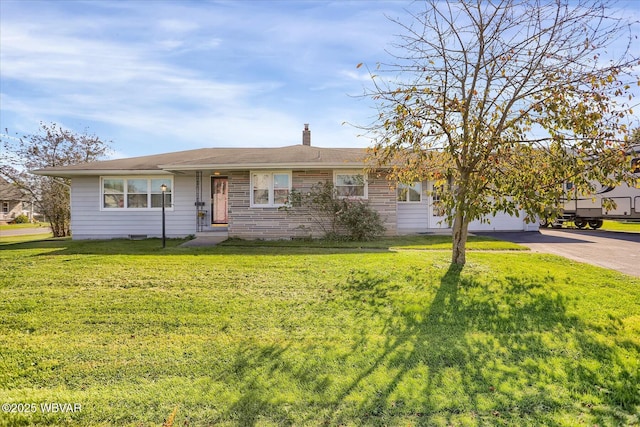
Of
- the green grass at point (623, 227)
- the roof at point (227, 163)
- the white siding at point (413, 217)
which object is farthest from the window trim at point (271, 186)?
the green grass at point (623, 227)

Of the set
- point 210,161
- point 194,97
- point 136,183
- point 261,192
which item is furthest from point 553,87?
point 136,183

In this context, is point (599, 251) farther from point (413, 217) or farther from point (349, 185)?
point (349, 185)

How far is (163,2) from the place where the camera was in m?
9.03

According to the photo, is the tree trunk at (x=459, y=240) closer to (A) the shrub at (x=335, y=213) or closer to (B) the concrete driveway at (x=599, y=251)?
(B) the concrete driveway at (x=599, y=251)

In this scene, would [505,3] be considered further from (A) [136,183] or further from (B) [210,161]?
(A) [136,183]

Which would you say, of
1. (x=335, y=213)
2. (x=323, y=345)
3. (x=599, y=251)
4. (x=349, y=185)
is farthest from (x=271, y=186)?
(x=599, y=251)

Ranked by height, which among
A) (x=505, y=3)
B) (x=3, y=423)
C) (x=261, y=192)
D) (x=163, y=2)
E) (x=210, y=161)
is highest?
(x=163, y=2)

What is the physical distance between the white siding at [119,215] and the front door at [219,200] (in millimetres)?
772

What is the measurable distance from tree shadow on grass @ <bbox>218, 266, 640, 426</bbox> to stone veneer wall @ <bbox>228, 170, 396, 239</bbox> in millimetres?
8238

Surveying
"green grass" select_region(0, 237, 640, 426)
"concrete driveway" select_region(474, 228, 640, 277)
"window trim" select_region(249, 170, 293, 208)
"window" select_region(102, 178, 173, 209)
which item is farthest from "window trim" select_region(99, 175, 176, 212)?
"concrete driveway" select_region(474, 228, 640, 277)

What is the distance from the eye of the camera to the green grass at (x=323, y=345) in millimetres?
3213

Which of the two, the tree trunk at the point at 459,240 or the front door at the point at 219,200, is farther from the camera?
the front door at the point at 219,200

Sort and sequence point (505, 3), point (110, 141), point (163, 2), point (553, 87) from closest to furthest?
point (553, 87), point (505, 3), point (163, 2), point (110, 141)

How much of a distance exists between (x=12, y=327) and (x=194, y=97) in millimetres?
11206
